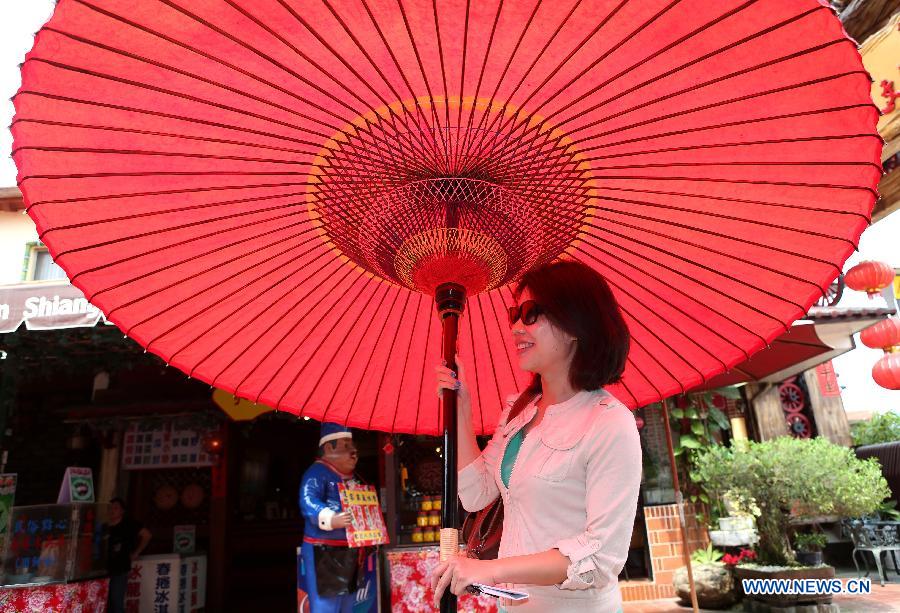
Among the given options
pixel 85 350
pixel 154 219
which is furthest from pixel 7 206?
pixel 154 219

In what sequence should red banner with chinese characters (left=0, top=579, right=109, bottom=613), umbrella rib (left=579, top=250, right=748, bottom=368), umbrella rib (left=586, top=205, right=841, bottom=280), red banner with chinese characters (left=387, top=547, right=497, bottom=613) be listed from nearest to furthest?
umbrella rib (left=586, top=205, right=841, bottom=280) < umbrella rib (left=579, top=250, right=748, bottom=368) < red banner with chinese characters (left=0, top=579, right=109, bottom=613) < red banner with chinese characters (left=387, top=547, right=497, bottom=613)

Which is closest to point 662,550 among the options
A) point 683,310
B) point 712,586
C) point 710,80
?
point 712,586

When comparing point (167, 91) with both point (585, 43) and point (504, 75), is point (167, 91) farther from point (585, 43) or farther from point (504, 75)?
point (585, 43)

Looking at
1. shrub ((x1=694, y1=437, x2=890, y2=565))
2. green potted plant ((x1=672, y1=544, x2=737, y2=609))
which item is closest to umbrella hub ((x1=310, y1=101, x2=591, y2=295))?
shrub ((x1=694, y1=437, x2=890, y2=565))

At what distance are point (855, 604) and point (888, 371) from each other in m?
3.12

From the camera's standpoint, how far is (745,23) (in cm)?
111

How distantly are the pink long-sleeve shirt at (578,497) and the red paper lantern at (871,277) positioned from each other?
8264 mm

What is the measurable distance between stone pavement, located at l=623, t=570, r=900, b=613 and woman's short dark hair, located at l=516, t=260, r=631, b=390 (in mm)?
7056

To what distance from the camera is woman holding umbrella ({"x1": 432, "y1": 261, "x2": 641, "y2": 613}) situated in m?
1.06

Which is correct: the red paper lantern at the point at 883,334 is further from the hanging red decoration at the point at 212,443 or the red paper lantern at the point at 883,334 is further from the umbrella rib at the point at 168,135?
the hanging red decoration at the point at 212,443

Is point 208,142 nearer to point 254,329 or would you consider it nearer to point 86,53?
point 86,53

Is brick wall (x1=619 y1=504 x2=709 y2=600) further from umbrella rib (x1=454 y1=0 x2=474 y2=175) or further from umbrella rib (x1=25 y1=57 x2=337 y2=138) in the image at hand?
umbrella rib (x1=25 y1=57 x2=337 y2=138)

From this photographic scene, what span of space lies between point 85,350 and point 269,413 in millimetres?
2581

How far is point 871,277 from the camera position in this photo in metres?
7.76
